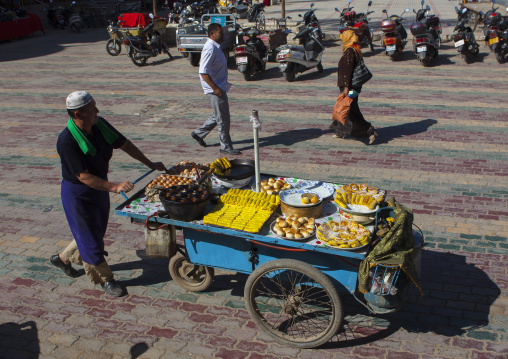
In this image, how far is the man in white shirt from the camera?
25.2 ft

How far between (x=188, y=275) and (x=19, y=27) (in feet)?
72.7

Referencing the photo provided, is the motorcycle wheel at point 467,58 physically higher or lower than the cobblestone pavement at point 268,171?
higher

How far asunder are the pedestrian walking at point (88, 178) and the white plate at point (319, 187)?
1.41 m

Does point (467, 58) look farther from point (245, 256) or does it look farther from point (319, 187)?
point (245, 256)

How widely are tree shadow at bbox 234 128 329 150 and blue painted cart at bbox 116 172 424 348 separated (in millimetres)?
4543

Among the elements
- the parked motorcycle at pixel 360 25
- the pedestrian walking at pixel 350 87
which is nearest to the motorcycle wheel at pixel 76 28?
the parked motorcycle at pixel 360 25

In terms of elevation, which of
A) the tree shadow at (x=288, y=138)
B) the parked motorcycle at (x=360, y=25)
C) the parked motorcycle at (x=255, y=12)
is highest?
the parked motorcycle at (x=255, y=12)

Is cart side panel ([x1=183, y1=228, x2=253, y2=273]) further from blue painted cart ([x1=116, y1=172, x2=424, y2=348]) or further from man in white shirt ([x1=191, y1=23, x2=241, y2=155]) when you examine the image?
man in white shirt ([x1=191, y1=23, x2=241, y2=155])

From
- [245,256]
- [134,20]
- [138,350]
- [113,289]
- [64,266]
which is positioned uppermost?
[134,20]

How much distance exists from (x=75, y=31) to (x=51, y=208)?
21484 mm

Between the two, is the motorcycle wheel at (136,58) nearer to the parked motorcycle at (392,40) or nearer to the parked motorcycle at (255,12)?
the parked motorcycle at (255,12)

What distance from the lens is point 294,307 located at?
4.13 metres

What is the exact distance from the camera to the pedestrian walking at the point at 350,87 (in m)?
8.12

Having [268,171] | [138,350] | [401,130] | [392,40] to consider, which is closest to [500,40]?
[392,40]
